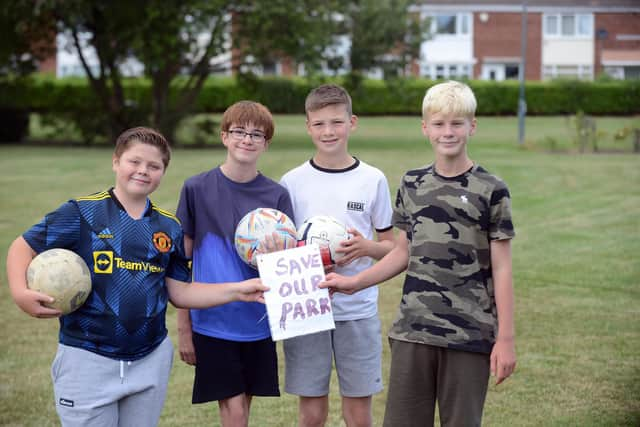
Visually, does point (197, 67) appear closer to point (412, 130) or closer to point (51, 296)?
point (412, 130)

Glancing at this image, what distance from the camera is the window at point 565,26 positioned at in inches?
2266

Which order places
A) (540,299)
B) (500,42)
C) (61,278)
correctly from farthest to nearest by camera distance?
(500,42)
(540,299)
(61,278)

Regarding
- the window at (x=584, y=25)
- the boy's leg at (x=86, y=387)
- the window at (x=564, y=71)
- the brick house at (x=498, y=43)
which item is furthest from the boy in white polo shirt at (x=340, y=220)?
the window at (x=564, y=71)

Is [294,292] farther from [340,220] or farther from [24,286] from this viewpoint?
[24,286]

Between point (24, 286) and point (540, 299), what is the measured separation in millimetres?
6718

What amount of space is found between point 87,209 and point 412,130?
36.4 m

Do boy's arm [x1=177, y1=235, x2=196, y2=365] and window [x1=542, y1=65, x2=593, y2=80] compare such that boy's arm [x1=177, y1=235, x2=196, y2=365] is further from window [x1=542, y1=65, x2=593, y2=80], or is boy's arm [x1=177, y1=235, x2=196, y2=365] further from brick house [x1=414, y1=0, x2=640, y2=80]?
brick house [x1=414, y1=0, x2=640, y2=80]

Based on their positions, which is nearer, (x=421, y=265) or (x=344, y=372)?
(x=421, y=265)

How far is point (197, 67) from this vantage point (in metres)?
30.4

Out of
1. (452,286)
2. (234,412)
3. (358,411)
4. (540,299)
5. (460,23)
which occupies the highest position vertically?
(460,23)

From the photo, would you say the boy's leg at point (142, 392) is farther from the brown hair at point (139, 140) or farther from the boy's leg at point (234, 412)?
the brown hair at point (139, 140)

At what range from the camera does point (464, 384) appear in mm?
3830

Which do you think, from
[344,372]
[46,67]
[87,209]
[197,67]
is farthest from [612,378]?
[46,67]

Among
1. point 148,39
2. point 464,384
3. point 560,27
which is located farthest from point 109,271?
point 560,27
